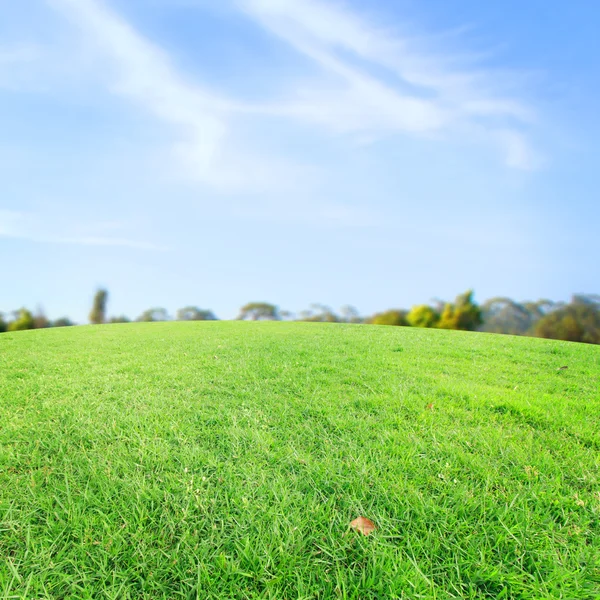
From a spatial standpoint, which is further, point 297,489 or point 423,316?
point 423,316

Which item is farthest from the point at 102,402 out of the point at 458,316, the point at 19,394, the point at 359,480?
the point at 458,316

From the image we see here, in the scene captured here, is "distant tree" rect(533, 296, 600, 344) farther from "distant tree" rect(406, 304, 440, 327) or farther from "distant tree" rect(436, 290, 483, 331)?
"distant tree" rect(406, 304, 440, 327)

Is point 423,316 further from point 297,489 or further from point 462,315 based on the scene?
point 297,489

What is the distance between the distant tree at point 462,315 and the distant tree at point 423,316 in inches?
7.9

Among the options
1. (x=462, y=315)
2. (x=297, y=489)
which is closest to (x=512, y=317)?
(x=462, y=315)

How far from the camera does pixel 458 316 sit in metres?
12.4

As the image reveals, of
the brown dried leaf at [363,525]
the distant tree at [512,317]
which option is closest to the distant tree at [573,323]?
the distant tree at [512,317]

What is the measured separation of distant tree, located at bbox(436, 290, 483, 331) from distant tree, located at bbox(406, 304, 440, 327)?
0.66 ft

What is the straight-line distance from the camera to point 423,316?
42.4ft

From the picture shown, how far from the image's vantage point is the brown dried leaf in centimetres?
164

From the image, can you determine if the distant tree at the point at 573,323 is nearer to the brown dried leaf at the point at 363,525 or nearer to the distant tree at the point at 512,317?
the distant tree at the point at 512,317

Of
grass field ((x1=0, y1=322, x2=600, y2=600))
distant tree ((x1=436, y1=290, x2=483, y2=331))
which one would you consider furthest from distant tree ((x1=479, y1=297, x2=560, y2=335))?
grass field ((x1=0, y1=322, x2=600, y2=600))

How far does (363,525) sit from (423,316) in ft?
39.0

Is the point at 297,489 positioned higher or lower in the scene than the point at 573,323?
lower
